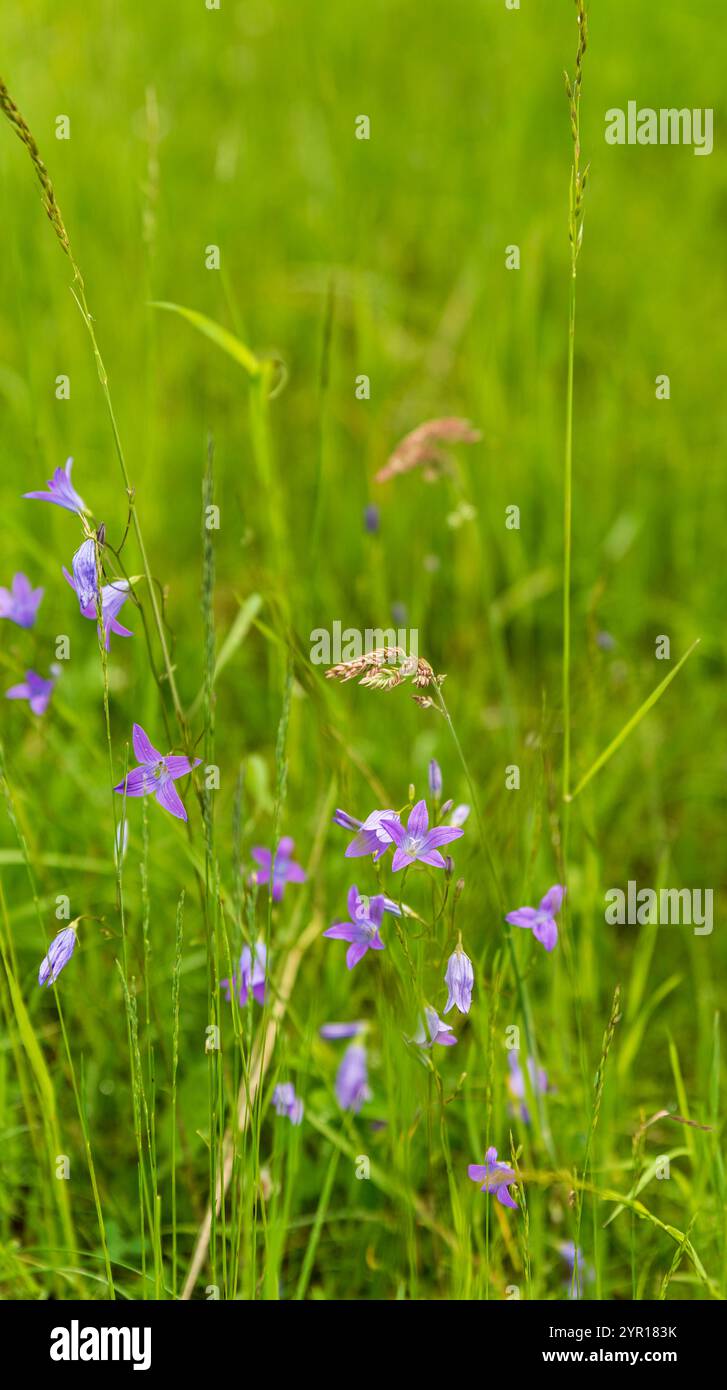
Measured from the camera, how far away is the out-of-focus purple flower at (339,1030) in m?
2.16

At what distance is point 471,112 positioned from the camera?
196 inches

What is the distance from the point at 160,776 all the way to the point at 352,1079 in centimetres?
86

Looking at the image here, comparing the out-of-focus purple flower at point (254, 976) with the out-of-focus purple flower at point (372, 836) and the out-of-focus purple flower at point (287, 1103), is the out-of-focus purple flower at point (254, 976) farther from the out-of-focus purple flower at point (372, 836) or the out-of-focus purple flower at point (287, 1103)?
the out-of-focus purple flower at point (372, 836)

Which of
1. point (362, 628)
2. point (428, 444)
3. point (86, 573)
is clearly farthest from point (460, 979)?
point (362, 628)

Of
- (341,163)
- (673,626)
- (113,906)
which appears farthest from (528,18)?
(113,906)

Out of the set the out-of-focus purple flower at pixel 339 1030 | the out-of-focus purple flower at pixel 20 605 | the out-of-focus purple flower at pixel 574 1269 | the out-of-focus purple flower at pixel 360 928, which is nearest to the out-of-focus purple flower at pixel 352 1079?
the out-of-focus purple flower at pixel 339 1030

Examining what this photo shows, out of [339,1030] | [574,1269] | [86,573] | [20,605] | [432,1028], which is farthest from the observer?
[339,1030]

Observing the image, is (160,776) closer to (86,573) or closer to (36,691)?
(86,573)

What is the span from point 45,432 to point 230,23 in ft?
11.8

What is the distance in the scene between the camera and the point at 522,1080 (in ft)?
6.95

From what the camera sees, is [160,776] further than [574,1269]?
No

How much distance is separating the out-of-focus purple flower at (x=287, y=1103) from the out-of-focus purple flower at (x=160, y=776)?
0.52m
